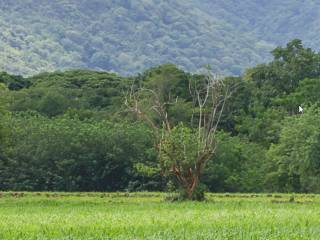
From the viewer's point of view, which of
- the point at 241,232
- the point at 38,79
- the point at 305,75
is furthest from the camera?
the point at 38,79

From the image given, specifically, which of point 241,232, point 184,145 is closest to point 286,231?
point 241,232

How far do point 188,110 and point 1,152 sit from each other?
26411 mm

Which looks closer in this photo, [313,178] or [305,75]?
[313,178]

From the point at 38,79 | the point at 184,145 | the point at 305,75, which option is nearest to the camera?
the point at 184,145

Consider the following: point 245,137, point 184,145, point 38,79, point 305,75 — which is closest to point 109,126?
point 245,137

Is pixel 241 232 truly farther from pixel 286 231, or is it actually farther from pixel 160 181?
pixel 160 181

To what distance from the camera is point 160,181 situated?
63.7 m

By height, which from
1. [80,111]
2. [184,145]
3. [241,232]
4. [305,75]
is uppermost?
[305,75]

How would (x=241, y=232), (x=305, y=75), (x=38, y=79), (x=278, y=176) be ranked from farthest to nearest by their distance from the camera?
(x=38, y=79) → (x=305, y=75) → (x=278, y=176) → (x=241, y=232)

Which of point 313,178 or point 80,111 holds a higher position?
point 80,111

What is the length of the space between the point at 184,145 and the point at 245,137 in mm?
38173

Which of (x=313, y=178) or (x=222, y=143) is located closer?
(x=313, y=178)

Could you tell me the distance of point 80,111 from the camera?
78750 millimetres

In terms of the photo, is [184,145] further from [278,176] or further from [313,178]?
[278,176]
